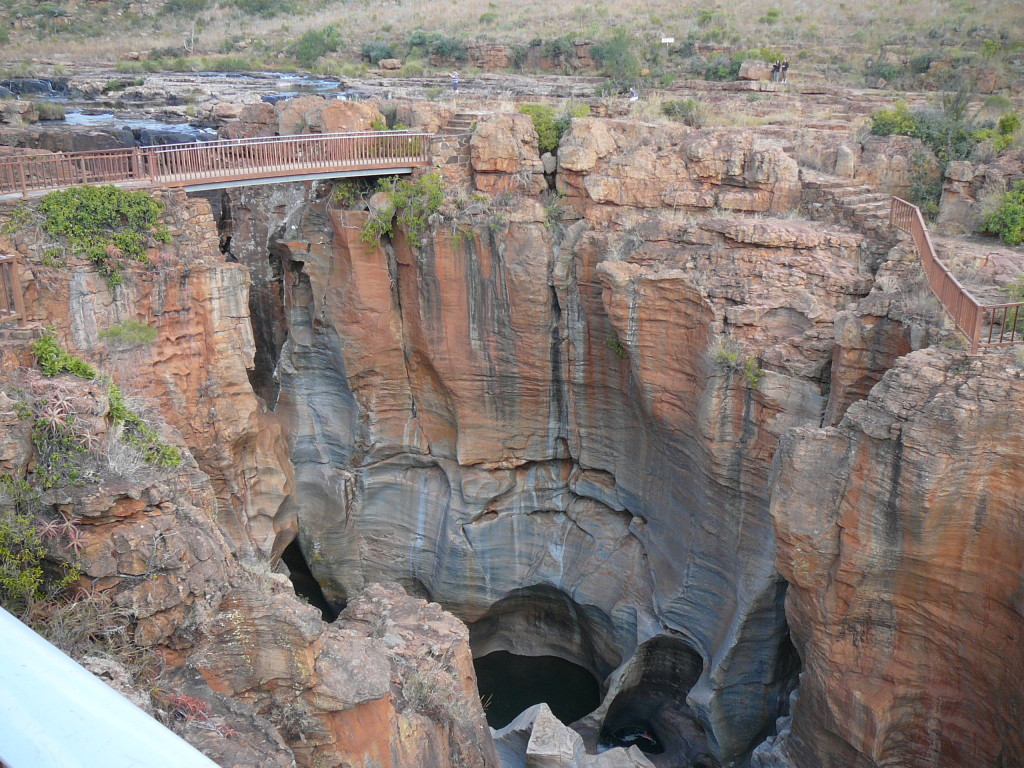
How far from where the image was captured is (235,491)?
15688mm

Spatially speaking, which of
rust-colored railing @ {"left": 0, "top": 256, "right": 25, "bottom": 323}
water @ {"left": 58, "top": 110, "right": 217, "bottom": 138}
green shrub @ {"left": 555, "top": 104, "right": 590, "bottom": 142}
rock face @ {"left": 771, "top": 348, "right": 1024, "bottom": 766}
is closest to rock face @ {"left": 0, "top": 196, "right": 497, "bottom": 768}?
rust-colored railing @ {"left": 0, "top": 256, "right": 25, "bottom": 323}

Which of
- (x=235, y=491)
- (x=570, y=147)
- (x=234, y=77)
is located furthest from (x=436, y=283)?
(x=234, y=77)

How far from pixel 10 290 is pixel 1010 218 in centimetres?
1443

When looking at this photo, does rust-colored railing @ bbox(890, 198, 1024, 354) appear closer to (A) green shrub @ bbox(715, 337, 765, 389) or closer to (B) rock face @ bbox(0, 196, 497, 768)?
(A) green shrub @ bbox(715, 337, 765, 389)

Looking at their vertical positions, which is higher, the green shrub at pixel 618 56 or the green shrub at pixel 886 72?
the green shrub at pixel 618 56

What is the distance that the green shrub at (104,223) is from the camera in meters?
13.1

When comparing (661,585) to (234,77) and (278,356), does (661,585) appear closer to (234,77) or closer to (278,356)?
(278,356)

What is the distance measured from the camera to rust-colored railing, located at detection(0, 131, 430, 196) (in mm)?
13680

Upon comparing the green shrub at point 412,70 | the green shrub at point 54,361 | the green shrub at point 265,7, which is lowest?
the green shrub at point 54,361

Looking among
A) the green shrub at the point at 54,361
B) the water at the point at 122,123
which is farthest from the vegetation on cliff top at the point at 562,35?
the green shrub at the point at 54,361

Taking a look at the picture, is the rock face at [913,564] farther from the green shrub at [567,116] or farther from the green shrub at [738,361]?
the green shrub at [567,116]

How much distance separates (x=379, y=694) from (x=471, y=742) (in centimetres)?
232

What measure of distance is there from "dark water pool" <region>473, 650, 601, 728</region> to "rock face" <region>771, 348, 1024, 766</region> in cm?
655

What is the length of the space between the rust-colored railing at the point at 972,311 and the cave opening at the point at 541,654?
9161 mm
